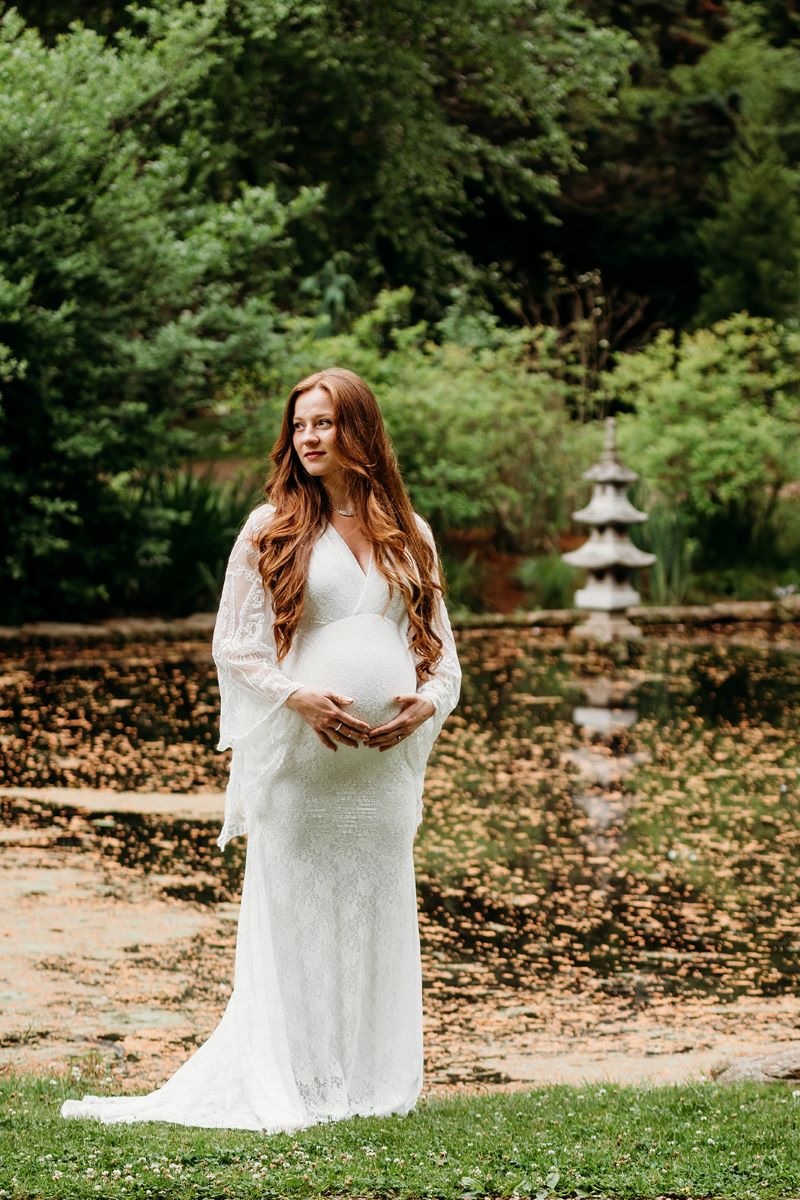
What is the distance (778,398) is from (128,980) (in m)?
14.0

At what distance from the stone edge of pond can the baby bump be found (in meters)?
10.3

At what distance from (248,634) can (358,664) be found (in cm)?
28

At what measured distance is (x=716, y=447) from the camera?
18.2 m

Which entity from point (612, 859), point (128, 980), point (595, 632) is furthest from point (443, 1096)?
point (595, 632)

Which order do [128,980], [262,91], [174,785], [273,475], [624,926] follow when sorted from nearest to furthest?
[273,475] < [128,980] < [624,926] < [174,785] < [262,91]

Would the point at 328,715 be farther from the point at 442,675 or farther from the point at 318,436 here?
the point at 318,436

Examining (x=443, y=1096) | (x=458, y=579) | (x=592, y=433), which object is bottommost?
(x=443, y=1096)

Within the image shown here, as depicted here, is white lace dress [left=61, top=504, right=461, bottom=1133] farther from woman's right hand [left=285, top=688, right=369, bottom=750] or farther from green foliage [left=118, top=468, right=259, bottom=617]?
green foliage [left=118, top=468, right=259, bottom=617]

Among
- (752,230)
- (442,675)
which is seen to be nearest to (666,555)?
(752,230)

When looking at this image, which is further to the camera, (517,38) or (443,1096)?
(517,38)

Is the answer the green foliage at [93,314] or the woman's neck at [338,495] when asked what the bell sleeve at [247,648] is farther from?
the green foliage at [93,314]

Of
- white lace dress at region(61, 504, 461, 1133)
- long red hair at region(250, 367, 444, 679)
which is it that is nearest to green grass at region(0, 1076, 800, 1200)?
white lace dress at region(61, 504, 461, 1133)

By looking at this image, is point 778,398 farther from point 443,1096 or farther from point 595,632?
point 443,1096

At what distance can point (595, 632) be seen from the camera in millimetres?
15969
